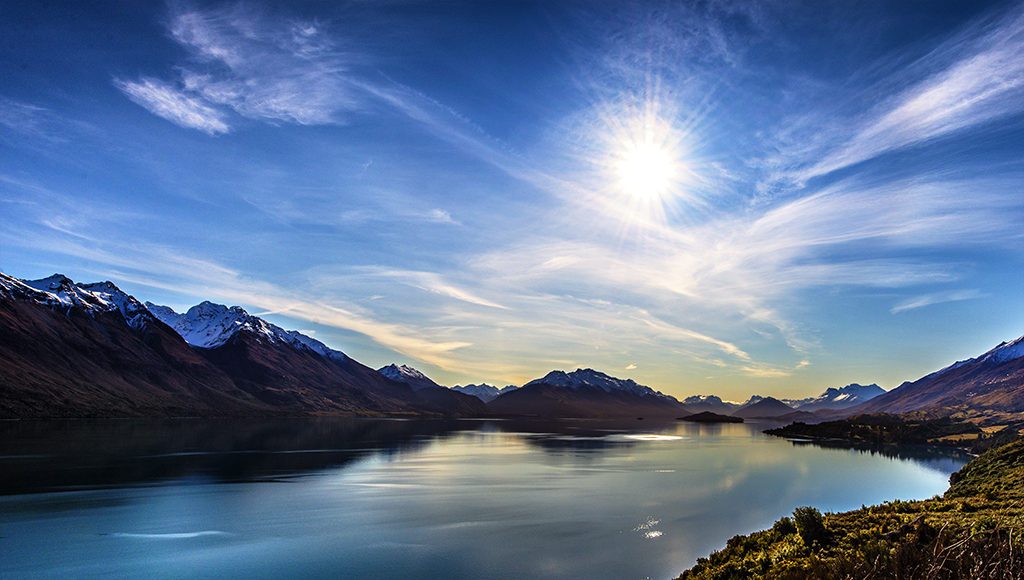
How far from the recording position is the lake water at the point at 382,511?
1044 inches

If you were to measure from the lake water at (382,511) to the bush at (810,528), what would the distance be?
275 inches

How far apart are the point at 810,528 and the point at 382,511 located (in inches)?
1247

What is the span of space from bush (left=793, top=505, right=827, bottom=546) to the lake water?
698 centimetres

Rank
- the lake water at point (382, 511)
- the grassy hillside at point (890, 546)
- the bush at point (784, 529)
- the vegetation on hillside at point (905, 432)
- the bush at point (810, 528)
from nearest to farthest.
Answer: the grassy hillside at point (890, 546), the bush at point (810, 528), the bush at point (784, 529), the lake water at point (382, 511), the vegetation on hillside at point (905, 432)

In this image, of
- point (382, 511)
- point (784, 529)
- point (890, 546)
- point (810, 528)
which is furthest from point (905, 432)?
point (382, 511)

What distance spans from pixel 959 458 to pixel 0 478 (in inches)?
6262

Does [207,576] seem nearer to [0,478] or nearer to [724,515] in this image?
[724,515]

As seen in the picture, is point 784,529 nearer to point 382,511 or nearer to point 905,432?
point 382,511

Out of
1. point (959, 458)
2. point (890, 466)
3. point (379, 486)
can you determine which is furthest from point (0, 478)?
point (959, 458)

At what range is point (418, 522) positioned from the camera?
36.7 m

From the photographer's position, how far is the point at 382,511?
134 feet

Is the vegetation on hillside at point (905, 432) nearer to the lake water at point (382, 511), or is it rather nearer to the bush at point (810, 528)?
the lake water at point (382, 511)

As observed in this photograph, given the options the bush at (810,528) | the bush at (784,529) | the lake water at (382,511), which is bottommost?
the lake water at (382,511)

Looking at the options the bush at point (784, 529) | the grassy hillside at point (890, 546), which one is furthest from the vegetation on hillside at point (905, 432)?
the bush at point (784, 529)
